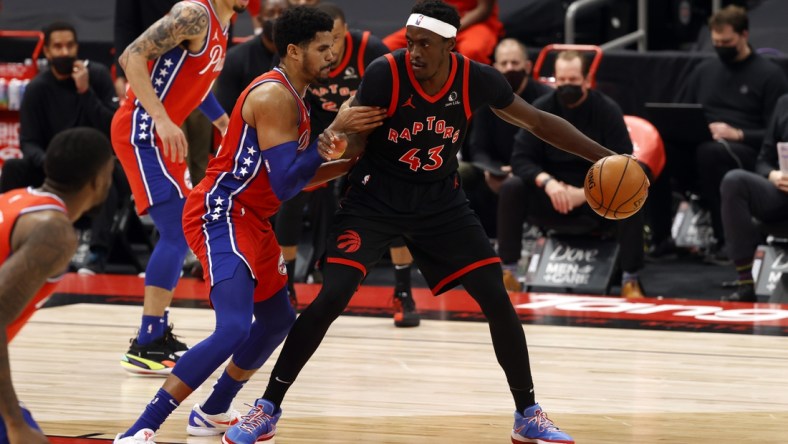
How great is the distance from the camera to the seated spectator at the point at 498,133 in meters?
8.74

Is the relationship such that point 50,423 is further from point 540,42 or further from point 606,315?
point 540,42

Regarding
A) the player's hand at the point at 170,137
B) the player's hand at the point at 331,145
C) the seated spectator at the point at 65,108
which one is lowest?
the seated spectator at the point at 65,108

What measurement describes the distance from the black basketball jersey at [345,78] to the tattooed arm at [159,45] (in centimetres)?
144

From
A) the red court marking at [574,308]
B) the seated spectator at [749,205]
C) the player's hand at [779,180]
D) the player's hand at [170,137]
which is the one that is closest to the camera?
the player's hand at [170,137]

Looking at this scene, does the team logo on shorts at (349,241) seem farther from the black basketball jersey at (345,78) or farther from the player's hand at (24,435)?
the black basketball jersey at (345,78)

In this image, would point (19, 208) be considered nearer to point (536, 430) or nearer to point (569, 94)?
point (536, 430)

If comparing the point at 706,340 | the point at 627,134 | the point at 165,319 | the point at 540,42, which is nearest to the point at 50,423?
the point at 165,319

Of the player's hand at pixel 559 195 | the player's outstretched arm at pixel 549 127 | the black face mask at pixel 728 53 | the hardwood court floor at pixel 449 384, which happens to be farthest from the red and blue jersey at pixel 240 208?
the black face mask at pixel 728 53

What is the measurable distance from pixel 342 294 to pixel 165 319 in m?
1.68

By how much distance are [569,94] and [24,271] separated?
5307 mm

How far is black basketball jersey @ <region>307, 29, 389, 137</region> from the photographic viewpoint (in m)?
7.09

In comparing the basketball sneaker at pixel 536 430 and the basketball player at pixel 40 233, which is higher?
the basketball player at pixel 40 233

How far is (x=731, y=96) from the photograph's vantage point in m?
8.92

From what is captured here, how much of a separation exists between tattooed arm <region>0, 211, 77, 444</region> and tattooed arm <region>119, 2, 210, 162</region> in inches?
80.8
